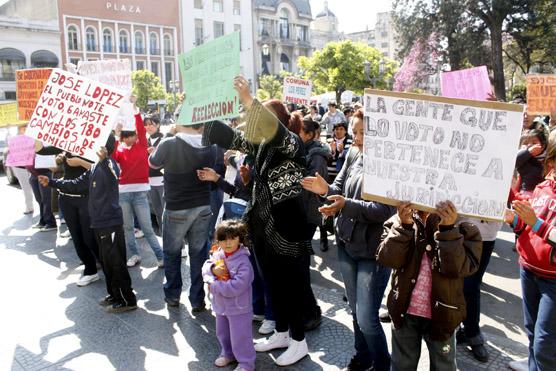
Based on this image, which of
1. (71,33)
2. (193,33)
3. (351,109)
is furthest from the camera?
(193,33)

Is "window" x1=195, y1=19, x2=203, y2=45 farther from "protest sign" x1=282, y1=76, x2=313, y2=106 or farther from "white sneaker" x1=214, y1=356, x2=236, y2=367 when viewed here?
"white sneaker" x1=214, y1=356, x2=236, y2=367

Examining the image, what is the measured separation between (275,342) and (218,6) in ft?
200

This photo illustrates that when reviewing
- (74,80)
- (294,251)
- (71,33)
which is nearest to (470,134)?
(294,251)

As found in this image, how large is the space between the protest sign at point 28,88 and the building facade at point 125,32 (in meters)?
42.4

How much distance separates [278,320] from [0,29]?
48.4 meters

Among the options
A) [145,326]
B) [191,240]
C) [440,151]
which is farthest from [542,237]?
[145,326]

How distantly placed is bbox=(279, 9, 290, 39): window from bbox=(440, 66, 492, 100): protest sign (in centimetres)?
6400

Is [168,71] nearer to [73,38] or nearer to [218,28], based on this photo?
[218,28]

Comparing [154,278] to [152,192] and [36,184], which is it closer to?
[152,192]

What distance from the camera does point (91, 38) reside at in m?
50.6

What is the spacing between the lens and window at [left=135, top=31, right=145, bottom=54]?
5431 centimetres

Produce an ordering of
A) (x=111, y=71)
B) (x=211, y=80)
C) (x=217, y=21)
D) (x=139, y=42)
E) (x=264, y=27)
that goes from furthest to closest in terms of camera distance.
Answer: (x=264, y=27) < (x=217, y=21) < (x=139, y=42) < (x=111, y=71) < (x=211, y=80)

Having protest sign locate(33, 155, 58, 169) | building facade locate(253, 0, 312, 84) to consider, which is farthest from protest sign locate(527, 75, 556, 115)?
building facade locate(253, 0, 312, 84)

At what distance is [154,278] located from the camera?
5602mm
